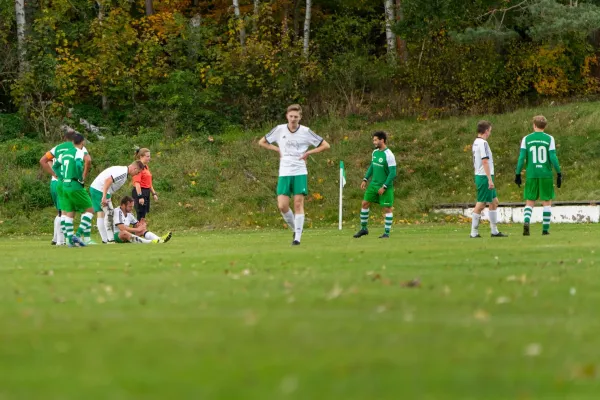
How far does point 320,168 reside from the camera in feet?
121

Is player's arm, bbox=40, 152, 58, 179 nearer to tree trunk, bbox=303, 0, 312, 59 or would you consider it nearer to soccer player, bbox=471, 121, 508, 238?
soccer player, bbox=471, 121, 508, 238

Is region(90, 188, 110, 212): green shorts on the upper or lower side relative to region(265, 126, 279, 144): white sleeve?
lower

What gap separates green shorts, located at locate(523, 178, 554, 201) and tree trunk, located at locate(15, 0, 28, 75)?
25.5 metres

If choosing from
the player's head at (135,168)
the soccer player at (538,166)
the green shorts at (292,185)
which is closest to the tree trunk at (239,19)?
the player's head at (135,168)

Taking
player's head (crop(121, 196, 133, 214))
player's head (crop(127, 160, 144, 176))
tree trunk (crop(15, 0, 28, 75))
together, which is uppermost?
tree trunk (crop(15, 0, 28, 75))

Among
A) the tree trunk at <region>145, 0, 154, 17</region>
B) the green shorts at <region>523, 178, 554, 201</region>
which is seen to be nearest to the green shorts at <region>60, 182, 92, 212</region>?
the green shorts at <region>523, 178, 554, 201</region>

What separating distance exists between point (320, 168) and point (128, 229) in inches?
554

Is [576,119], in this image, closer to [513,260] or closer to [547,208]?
[547,208]

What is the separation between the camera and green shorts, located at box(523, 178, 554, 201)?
2150cm

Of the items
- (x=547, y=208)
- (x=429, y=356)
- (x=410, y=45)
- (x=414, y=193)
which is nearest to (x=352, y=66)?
(x=410, y=45)

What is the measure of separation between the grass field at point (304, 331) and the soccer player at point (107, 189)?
10064mm

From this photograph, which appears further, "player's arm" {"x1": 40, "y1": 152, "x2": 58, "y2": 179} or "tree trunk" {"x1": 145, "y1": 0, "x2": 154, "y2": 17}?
"tree trunk" {"x1": 145, "y1": 0, "x2": 154, "y2": 17}

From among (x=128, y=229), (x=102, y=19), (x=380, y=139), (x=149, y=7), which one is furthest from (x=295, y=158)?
(x=149, y=7)

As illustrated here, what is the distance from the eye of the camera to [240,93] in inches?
1785
